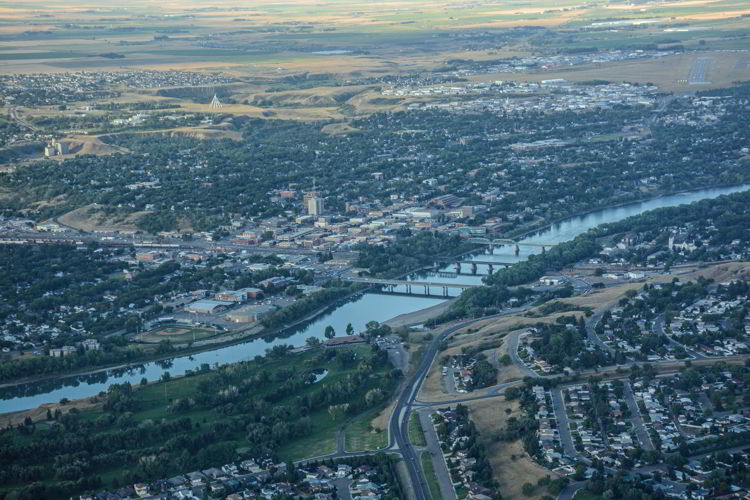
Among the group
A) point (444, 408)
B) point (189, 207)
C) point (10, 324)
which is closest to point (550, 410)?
point (444, 408)

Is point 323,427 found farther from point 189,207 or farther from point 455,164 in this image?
point 455,164

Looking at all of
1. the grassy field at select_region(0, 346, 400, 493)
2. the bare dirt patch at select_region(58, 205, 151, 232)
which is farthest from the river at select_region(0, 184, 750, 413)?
the bare dirt patch at select_region(58, 205, 151, 232)

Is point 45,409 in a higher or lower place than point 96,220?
higher

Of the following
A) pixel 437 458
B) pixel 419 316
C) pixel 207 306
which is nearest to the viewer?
pixel 437 458

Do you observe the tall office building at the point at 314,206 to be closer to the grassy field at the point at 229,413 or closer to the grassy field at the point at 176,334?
the grassy field at the point at 176,334

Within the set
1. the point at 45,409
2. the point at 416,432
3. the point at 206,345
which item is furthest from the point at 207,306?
the point at 416,432

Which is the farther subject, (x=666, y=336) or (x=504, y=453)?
(x=666, y=336)

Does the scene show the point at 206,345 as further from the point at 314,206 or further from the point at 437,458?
the point at 314,206
